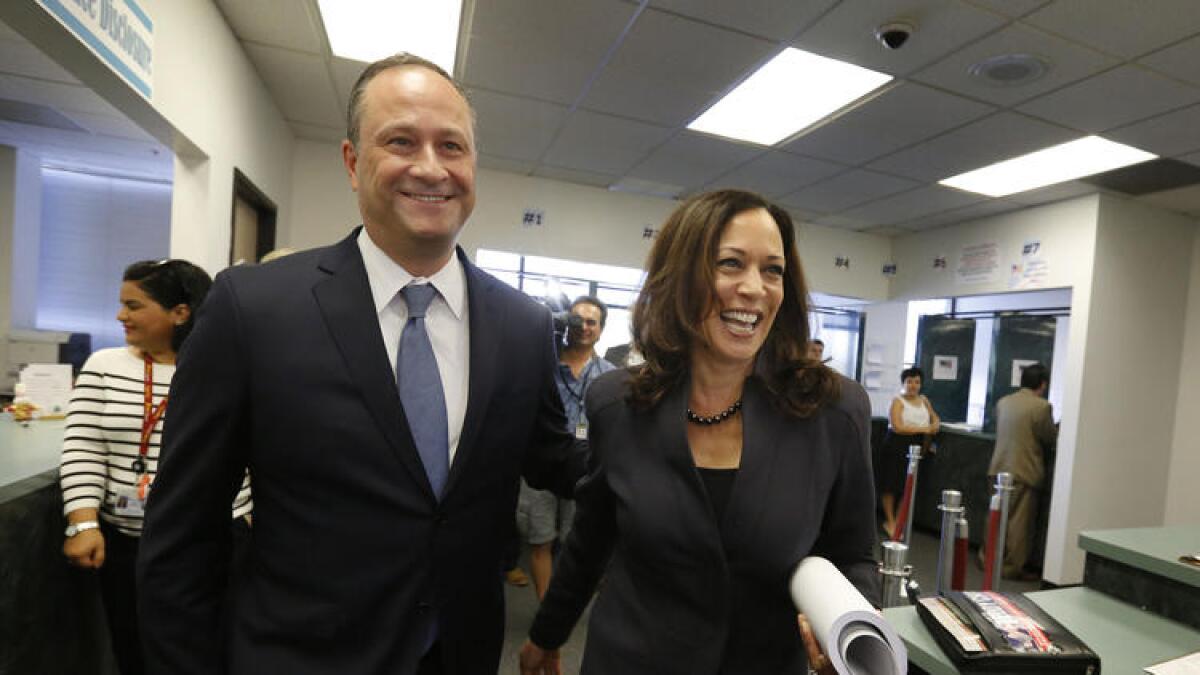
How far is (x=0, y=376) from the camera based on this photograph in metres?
3.62

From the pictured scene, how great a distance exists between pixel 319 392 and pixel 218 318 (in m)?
0.17

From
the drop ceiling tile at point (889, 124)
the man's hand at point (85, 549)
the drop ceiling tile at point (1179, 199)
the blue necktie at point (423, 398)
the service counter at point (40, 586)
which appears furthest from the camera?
the drop ceiling tile at point (1179, 199)

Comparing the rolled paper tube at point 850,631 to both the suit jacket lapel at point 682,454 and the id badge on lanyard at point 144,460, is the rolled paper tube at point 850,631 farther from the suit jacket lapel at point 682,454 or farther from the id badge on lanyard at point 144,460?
the id badge on lanyard at point 144,460

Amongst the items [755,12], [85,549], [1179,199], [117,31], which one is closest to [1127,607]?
[755,12]

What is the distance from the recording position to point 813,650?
88cm

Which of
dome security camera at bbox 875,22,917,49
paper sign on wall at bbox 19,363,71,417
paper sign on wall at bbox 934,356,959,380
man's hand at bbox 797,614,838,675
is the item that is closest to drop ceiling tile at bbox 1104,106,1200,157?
dome security camera at bbox 875,22,917,49

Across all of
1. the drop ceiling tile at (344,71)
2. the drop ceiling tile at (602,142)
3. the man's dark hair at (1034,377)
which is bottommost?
the man's dark hair at (1034,377)

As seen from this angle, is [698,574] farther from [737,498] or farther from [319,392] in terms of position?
[319,392]

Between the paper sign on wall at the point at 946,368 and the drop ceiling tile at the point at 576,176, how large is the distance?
3908 millimetres

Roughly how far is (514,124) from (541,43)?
3.82 feet

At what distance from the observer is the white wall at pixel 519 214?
15.4ft

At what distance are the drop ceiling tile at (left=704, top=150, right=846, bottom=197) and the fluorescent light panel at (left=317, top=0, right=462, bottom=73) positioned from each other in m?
2.33

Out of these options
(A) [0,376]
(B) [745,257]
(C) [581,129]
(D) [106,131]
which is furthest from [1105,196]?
(A) [0,376]

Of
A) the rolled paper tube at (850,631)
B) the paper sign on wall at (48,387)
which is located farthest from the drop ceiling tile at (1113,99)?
the paper sign on wall at (48,387)
